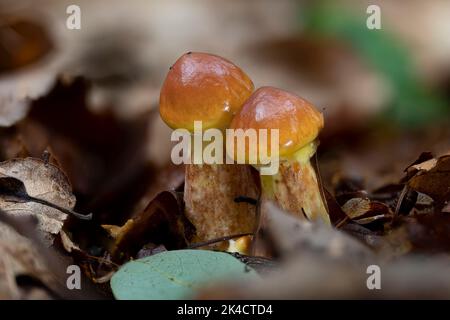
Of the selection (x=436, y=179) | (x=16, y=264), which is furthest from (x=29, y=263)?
(x=436, y=179)

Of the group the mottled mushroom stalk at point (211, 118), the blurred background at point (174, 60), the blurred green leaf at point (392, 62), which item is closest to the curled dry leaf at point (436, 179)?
the mottled mushroom stalk at point (211, 118)

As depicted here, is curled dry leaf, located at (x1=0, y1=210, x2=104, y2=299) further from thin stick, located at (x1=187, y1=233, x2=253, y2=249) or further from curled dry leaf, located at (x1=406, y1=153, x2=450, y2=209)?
curled dry leaf, located at (x1=406, y1=153, x2=450, y2=209)

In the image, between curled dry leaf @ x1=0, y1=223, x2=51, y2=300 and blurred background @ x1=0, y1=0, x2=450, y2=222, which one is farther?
blurred background @ x1=0, y1=0, x2=450, y2=222

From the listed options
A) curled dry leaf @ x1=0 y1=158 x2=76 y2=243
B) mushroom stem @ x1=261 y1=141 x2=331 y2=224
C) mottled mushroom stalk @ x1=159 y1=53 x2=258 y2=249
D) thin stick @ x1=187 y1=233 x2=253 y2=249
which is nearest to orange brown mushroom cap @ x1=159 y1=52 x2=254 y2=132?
mottled mushroom stalk @ x1=159 y1=53 x2=258 y2=249

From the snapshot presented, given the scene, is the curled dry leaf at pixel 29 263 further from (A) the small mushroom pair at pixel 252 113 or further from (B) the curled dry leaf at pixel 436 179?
(B) the curled dry leaf at pixel 436 179

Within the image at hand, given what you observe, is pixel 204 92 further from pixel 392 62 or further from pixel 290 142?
pixel 392 62

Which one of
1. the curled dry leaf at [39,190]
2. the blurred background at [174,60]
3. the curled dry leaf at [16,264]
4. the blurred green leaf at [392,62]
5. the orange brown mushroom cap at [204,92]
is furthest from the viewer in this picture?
the blurred green leaf at [392,62]

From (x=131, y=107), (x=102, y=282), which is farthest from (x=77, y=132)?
(x=102, y=282)
